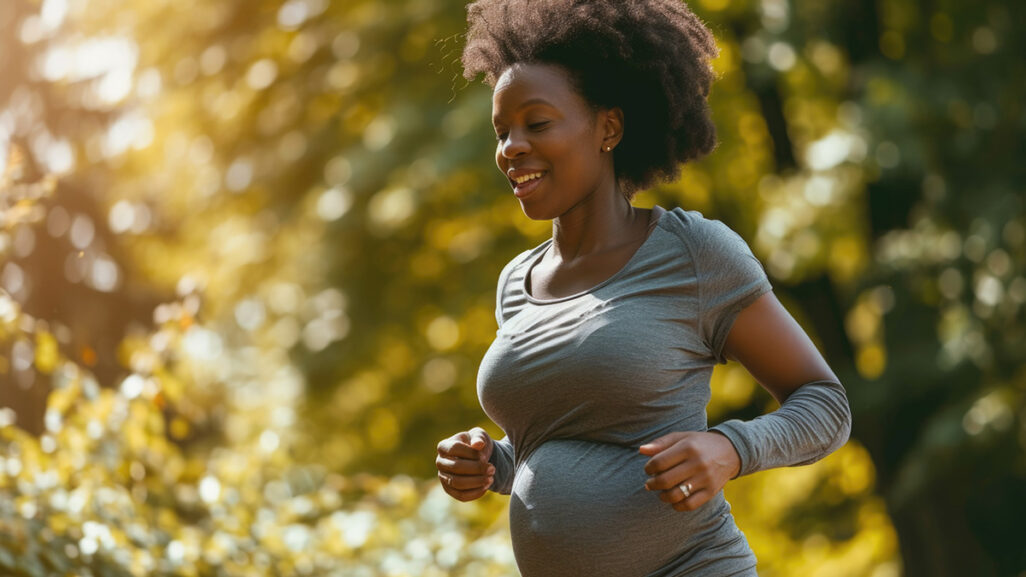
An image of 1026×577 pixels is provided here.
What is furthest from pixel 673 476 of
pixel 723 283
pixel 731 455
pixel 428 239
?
pixel 428 239

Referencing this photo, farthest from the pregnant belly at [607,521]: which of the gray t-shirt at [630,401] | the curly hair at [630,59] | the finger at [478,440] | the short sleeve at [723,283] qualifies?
the curly hair at [630,59]

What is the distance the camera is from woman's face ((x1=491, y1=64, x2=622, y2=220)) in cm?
251

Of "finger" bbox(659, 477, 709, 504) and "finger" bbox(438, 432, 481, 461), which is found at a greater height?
"finger" bbox(438, 432, 481, 461)

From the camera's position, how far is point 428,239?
1052cm

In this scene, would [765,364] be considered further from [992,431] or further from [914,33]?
[914,33]

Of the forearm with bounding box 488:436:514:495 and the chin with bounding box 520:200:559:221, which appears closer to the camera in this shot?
the chin with bounding box 520:200:559:221

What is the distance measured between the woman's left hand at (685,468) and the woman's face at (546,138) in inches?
24.1

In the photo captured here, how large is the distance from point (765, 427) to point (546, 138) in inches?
27.9

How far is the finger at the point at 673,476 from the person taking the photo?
2.11 meters

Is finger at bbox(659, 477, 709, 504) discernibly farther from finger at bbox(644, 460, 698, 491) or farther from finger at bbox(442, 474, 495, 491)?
finger at bbox(442, 474, 495, 491)

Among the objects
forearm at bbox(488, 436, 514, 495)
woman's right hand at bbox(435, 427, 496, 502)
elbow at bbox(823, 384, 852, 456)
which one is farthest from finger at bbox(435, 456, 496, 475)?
elbow at bbox(823, 384, 852, 456)

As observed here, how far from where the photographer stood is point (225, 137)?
428 inches

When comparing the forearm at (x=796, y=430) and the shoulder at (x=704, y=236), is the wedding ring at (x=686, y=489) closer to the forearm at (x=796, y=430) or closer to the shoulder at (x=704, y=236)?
the forearm at (x=796, y=430)

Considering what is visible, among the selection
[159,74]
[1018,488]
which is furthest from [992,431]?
[159,74]
